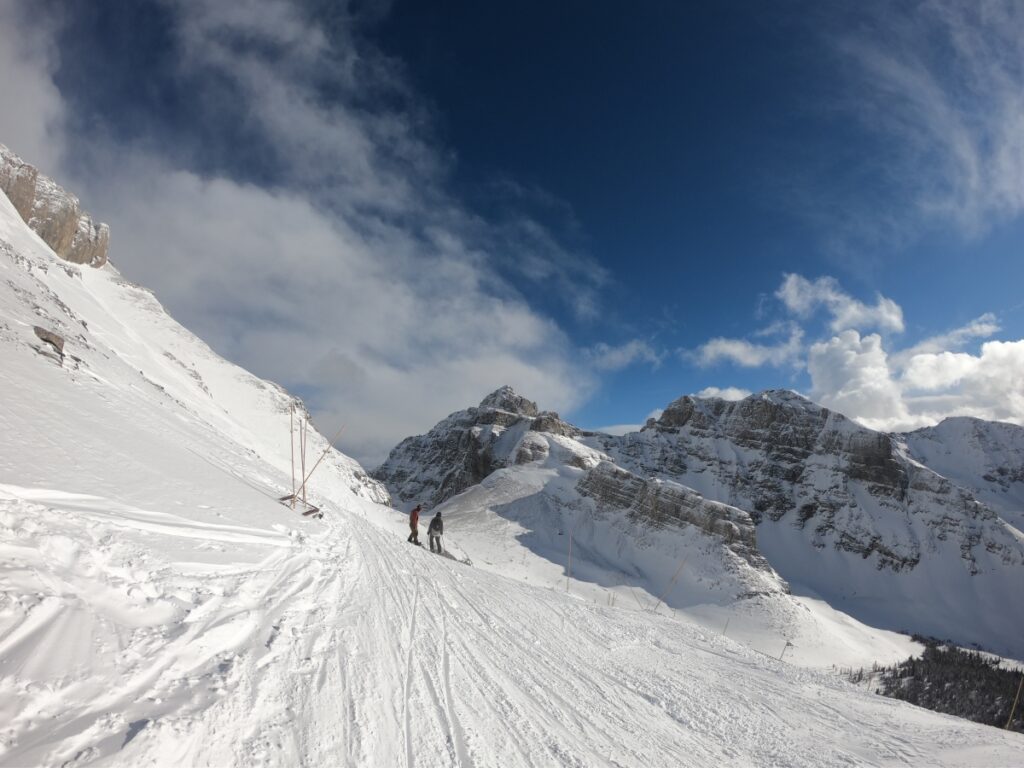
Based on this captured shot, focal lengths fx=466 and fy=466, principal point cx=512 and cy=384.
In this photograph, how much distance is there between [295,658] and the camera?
5.36 meters

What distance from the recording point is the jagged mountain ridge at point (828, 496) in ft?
372

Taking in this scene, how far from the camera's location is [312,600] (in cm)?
733

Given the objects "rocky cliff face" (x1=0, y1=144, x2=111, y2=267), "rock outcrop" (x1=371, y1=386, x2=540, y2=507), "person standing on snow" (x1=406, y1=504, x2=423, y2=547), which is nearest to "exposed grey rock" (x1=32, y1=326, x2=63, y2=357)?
"person standing on snow" (x1=406, y1=504, x2=423, y2=547)

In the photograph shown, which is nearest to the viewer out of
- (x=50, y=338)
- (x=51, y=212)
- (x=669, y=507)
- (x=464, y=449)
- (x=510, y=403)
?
(x=50, y=338)

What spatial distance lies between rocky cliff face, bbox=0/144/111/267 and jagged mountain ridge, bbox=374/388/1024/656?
78938 mm

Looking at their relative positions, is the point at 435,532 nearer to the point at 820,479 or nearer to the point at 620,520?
the point at 620,520

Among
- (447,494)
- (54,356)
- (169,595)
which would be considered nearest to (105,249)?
(54,356)

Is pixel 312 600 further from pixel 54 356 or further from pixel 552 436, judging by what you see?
pixel 552 436

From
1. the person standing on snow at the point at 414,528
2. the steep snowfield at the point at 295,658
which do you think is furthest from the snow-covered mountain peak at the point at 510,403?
the steep snowfield at the point at 295,658

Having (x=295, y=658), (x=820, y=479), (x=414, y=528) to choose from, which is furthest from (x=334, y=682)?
(x=820, y=479)

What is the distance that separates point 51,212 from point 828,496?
594 feet

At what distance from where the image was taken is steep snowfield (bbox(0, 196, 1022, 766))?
147 inches

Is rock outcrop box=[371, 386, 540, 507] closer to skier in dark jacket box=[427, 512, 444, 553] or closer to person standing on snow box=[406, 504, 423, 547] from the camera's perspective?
person standing on snow box=[406, 504, 423, 547]

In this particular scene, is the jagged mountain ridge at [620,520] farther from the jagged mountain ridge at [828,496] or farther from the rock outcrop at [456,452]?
the rock outcrop at [456,452]
